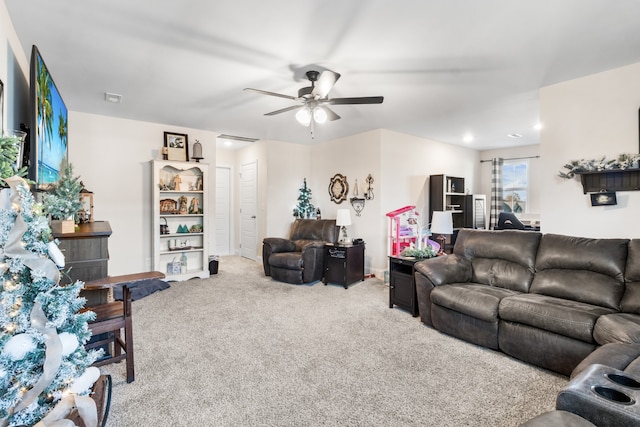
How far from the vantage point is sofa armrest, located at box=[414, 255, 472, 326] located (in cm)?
319

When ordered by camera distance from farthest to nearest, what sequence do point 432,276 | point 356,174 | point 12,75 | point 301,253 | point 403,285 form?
point 356,174
point 301,253
point 403,285
point 432,276
point 12,75

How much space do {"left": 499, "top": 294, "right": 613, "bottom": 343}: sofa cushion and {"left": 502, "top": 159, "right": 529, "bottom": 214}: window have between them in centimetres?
519

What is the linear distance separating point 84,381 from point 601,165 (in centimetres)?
436

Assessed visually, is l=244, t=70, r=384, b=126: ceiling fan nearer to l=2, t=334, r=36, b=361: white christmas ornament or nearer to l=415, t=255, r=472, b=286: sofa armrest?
Answer: l=415, t=255, r=472, b=286: sofa armrest

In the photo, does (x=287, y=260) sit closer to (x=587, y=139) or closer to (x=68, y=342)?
(x=68, y=342)

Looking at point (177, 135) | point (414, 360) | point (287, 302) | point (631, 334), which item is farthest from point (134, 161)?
point (631, 334)

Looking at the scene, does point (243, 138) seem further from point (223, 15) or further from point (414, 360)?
point (414, 360)

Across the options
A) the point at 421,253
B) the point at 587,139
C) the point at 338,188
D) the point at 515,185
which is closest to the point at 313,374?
the point at 421,253

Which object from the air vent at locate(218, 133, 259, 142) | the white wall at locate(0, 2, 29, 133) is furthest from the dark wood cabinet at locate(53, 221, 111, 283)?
the air vent at locate(218, 133, 259, 142)

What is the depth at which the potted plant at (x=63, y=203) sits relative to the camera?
98.2 inches

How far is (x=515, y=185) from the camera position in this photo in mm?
7184

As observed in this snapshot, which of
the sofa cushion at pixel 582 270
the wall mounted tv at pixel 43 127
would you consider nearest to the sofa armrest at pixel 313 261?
the sofa cushion at pixel 582 270

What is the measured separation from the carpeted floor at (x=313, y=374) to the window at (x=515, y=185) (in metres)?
5.14

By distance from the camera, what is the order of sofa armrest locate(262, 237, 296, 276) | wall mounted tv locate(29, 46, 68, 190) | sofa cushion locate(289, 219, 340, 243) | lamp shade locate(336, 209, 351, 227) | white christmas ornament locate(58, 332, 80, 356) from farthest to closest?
sofa cushion locate(289, 219, 340, 243)
sofa armrest locate(262, 237, 296, 276)
lamp shade locate(336, 209, 351, 227)
wall mounted tv locate(29, 46, 68, 190)
white christmas ornament locate(58, 332, 80, 356)
